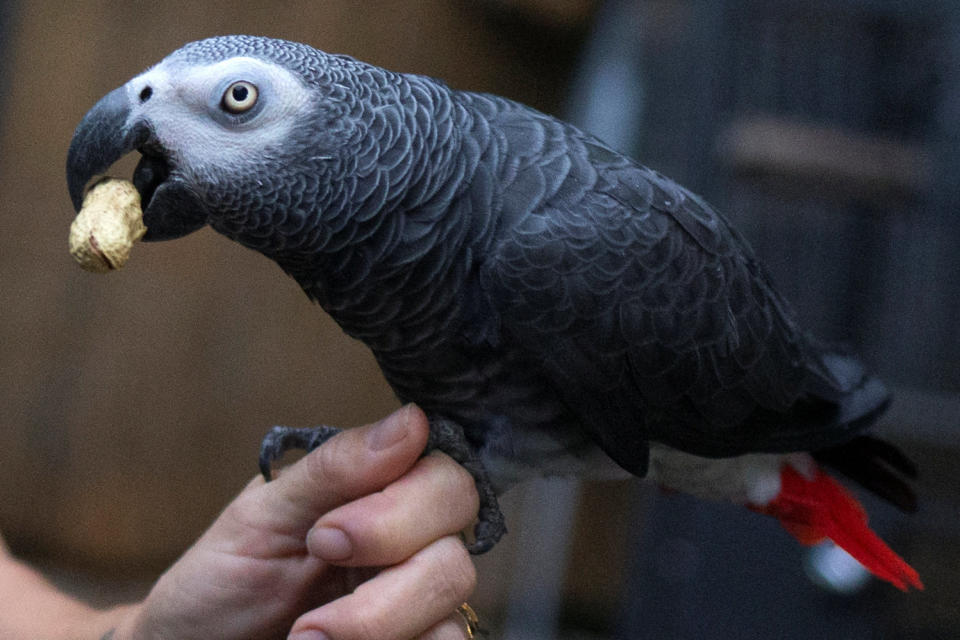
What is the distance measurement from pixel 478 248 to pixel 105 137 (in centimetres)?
32

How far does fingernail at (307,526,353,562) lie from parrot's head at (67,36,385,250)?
0.88 feet

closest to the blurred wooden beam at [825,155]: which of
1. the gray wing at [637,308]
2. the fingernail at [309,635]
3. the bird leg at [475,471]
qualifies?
the gray wing at [637,308]

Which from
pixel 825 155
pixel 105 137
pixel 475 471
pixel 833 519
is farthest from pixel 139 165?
pixel 825 155

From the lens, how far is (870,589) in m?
1.31

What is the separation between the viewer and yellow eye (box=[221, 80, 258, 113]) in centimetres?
62

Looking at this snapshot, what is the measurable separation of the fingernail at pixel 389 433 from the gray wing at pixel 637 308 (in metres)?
0.13

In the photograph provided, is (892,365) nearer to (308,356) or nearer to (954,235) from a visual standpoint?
(954,235)

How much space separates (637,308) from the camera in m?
0.74

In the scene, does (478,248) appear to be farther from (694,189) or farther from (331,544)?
(694,189)

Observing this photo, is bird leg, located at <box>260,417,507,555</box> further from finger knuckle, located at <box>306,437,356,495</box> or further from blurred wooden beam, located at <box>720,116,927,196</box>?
blurred wooden beam, located at <box>720,116,927,196</box>

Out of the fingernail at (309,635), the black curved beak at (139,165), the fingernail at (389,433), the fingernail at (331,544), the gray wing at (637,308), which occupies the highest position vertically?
the black curved beak at (139,165)

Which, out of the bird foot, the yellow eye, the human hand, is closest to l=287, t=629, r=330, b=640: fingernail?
the human hand

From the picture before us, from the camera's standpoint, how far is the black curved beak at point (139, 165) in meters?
0.62

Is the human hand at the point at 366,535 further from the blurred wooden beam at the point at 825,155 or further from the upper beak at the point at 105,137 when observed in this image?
the blurred wooden beam at the point at 825,155
